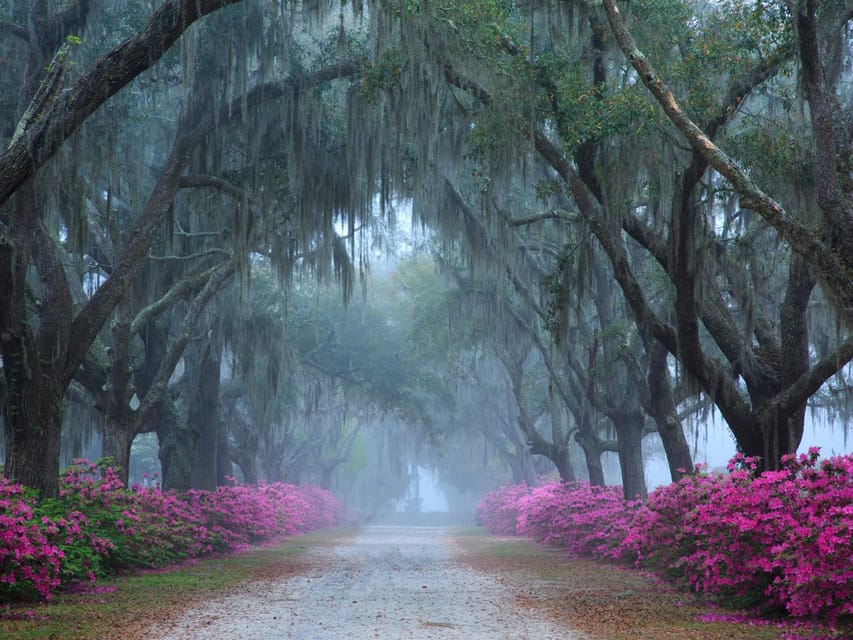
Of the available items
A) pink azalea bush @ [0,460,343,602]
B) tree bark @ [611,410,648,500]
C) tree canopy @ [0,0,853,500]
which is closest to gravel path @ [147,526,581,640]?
pink azalea bush @ [0,460,343,602]

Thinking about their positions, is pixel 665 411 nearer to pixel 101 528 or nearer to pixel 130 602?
pixel 101 528

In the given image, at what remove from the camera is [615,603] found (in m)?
8.84

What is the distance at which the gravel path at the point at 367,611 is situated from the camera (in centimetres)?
670

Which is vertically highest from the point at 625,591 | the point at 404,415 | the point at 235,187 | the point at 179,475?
the point at 235,187

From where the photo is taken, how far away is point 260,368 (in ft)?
76.5

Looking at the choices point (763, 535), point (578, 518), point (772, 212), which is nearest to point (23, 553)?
point (763, 535)

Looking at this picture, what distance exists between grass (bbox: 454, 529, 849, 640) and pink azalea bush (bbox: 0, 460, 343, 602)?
4.51 meters

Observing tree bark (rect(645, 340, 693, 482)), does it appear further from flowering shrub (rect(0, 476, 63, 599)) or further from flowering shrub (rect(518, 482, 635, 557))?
flowering shrub (rect(0, 476, 63, 599))

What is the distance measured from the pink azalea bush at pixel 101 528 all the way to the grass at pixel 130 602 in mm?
255

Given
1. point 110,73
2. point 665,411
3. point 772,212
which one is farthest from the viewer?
point 665,411

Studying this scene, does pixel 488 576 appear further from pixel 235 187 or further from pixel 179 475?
pixel 179 475

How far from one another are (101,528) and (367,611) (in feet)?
15.9

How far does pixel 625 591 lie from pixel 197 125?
27.4 feet

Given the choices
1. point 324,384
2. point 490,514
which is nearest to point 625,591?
point 324,384
